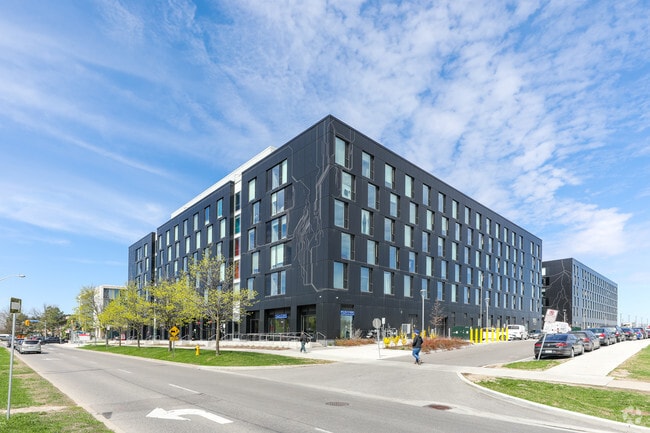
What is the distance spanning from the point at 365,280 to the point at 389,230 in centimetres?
778

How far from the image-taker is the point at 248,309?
187 ft

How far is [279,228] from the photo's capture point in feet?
177

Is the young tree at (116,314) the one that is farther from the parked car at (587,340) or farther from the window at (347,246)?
the parked car at (587,340)

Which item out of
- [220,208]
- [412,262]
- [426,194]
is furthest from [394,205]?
[220,208]

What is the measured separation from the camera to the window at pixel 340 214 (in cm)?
4828

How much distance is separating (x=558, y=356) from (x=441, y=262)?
3742 centimetres

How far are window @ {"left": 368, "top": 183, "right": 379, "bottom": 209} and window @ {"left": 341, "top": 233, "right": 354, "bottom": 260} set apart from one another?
5.13m

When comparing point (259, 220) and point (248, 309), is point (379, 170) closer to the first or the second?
point (259, 220)

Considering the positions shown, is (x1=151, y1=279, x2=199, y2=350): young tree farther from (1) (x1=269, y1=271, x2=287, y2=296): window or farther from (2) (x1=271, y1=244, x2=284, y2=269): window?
(2) (x1=271, y1=244, x2=284, y2=269): window

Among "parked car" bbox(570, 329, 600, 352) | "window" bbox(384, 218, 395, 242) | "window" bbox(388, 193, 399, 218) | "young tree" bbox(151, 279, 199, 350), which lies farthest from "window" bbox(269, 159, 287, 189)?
"parked car" bbox(570, 329, 600, 352)

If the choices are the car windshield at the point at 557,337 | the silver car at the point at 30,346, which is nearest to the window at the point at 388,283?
the car windshield at the point at 557,337

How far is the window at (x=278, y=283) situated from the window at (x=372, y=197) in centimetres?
1180

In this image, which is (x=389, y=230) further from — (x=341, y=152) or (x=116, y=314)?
(x=116, y=314)

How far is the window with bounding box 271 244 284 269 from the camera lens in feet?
174
